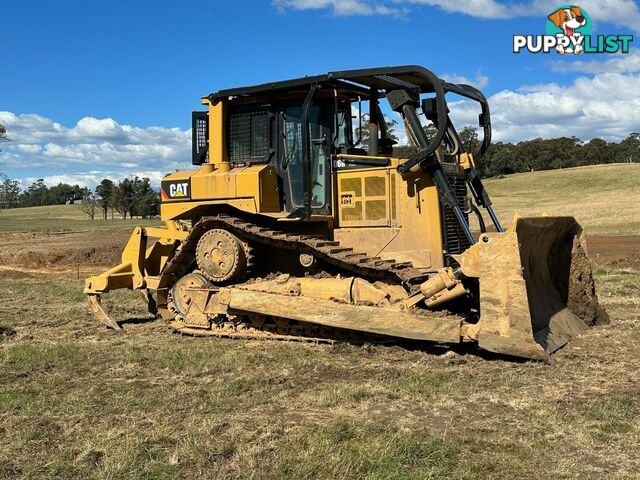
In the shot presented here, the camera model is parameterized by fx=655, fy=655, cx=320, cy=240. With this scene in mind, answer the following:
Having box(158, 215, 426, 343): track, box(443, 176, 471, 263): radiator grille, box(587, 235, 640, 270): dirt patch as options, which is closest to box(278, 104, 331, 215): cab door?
box(158, 215, 426, 343): track

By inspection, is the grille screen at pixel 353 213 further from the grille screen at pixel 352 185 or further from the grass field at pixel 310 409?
the grass field at pixel 310 409

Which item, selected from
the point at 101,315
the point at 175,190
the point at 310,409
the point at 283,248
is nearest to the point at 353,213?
the point at 283,248

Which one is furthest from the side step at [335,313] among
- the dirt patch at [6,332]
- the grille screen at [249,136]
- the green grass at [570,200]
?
the green grass at [570,200]

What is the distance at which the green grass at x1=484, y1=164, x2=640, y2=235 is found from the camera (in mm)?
32603

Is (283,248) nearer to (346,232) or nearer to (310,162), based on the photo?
(346,232)

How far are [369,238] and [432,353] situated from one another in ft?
5.25

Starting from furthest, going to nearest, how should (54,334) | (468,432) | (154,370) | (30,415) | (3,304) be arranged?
1. (3,304)
2. (54,334)
3. (154,370)
4. (30,415)
5. (468,432)

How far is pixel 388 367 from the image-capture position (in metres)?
6.75

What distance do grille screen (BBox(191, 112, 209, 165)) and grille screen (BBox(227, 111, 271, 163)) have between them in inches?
17.6

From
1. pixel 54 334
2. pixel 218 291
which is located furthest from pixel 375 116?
pixel 54 334

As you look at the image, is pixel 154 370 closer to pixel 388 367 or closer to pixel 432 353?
pixel 388 367

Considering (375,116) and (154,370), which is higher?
(375,116)

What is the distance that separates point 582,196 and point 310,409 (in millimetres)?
50433

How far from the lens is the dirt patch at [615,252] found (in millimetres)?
15773
